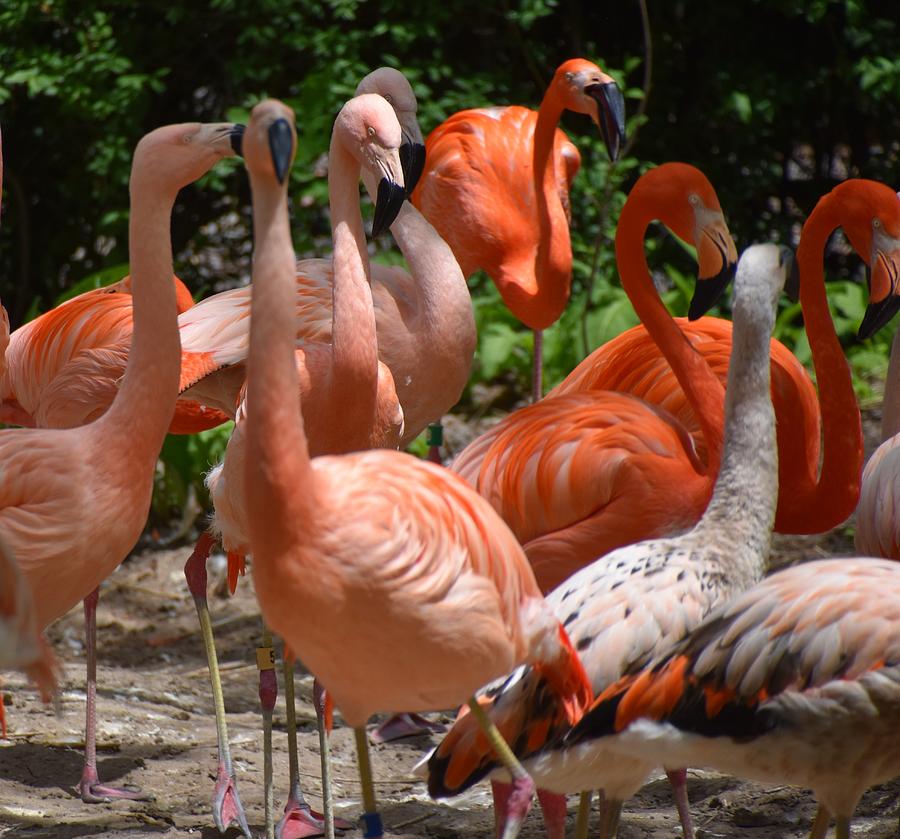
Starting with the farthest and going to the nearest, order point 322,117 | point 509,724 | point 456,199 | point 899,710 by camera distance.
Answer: point 322,117
point 456,199
point 509,724
point 899,710

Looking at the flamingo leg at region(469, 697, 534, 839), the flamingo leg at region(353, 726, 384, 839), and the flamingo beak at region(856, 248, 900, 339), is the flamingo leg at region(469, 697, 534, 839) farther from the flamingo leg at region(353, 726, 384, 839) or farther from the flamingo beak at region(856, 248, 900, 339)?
the flamingo beak at region(856, 248, 900, 339)

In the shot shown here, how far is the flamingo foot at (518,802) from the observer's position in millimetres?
2564

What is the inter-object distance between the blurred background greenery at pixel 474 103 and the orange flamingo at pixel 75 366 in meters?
2.23

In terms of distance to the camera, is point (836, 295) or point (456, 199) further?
point (836, 295)

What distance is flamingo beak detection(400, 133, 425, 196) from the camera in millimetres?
3926

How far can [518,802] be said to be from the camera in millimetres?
2566

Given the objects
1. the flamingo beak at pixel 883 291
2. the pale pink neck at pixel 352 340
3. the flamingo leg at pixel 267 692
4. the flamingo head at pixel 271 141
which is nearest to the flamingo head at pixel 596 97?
the flamingo beak at pixel 883 291

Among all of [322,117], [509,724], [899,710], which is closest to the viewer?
[899,710]

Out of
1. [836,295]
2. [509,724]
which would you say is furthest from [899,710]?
[836,295]

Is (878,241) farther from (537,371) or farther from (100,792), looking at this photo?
(100,792)

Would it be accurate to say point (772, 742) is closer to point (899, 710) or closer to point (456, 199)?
point (899, 710)

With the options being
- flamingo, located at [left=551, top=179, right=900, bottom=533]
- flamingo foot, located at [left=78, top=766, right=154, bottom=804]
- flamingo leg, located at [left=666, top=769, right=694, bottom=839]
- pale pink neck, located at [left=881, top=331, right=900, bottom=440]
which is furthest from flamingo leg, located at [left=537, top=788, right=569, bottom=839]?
pale pink neck, located at [left=881, top=331, right=900, bottom=440]

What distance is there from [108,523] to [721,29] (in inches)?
213

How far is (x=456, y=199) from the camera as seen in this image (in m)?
5.22
